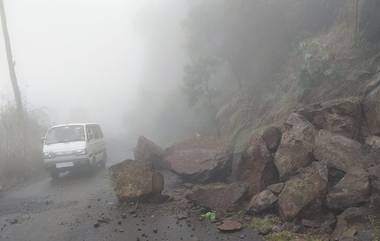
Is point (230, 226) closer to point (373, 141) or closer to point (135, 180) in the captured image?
point (135, 180)

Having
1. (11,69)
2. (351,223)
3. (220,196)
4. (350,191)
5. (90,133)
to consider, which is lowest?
(220,196)

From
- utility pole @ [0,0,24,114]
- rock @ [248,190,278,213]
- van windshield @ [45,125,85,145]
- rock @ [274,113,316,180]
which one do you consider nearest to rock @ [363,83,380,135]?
rock @ [274,113,316,180]

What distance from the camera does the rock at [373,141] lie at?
385 inches

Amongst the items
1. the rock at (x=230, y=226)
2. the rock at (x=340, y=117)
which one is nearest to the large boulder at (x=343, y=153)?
the rock at (x=340, y=117)

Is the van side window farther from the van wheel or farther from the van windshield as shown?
the van wheel

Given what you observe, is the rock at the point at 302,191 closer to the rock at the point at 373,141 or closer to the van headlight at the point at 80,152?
the rock at the point at 373,141

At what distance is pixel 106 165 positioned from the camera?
20469 millimetres

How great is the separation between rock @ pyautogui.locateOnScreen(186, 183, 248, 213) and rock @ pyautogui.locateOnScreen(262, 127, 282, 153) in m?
1.28

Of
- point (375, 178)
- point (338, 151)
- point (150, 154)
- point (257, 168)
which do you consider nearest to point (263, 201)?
point (257, 168)

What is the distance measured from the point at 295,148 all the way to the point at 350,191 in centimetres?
205

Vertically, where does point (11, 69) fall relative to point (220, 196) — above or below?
above

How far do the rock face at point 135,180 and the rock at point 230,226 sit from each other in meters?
2.72

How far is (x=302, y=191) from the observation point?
29.4 ft

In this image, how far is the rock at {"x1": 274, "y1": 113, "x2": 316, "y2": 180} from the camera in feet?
33.4
